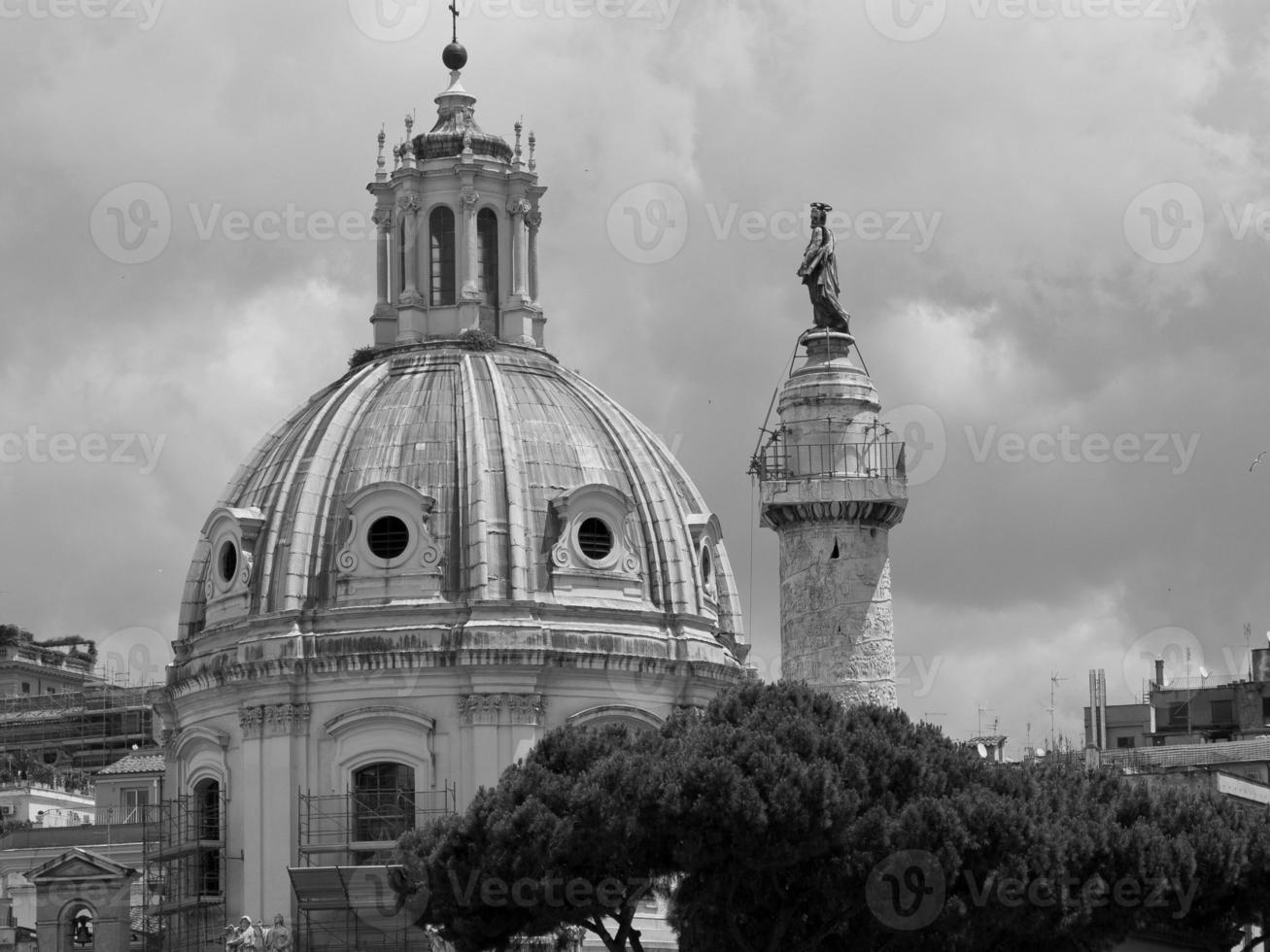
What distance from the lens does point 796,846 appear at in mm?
62406

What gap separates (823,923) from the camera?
63438mm

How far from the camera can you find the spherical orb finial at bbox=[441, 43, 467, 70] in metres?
92.9

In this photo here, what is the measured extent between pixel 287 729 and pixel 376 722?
240 cm

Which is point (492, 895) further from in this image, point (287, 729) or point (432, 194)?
point (432, 194)

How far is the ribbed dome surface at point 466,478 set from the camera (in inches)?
3280

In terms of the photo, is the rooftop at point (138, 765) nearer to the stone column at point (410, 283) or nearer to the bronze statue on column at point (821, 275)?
the stone column at point (410, 283)

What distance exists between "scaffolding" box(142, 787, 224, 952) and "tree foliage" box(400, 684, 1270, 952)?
15.3 meters

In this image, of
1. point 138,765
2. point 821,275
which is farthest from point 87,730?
point 821,275

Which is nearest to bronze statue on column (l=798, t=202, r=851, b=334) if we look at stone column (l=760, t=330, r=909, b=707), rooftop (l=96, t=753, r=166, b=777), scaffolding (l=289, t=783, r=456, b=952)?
stone column (l=760, t=330, r=909, b=707)

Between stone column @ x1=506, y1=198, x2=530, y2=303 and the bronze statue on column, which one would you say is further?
stone column @ x1=506, y1=198, x2=530, y2=303

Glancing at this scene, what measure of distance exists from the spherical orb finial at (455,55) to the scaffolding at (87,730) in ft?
145

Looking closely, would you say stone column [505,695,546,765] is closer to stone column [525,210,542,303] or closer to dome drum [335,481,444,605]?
dome drum [335,481,444,605]

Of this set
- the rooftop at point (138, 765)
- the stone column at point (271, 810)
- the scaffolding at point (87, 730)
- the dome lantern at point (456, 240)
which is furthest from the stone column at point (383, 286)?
the scaffolding at point (87, 730)

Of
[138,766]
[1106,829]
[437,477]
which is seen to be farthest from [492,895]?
[138,766]
